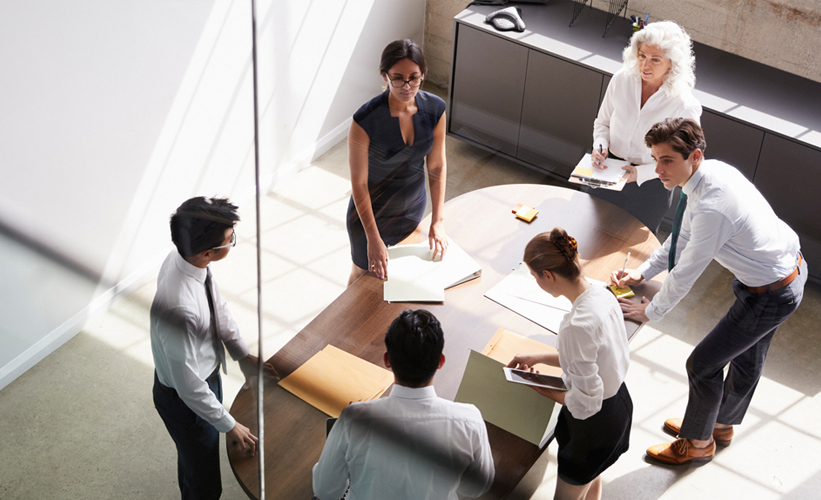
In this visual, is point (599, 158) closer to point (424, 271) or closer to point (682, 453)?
point (424, 271)

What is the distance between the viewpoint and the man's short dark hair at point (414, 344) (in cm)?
66

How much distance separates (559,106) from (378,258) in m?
0.47

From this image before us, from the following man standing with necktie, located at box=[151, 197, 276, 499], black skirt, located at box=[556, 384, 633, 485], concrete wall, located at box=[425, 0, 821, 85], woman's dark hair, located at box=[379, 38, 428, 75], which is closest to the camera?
man standing with necktie, located at box=[151, 197, 276, 499]

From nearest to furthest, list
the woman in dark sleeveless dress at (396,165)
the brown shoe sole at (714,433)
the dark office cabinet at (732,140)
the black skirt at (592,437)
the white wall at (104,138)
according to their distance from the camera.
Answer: the white wall at (104,138) < the woman in dark sleeveless dress at (396,165) < the black skirt at (592,437) < the dark office cabinet at (732,140) < the brown shoe sole at (714,433)

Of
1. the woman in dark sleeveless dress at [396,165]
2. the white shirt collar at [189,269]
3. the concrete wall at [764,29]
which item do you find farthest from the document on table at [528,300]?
the concrete wall at [764,29]

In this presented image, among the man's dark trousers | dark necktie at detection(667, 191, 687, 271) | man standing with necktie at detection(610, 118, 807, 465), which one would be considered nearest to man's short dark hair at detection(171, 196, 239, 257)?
man standing with necktie at detection(610, 118, 807, 465)

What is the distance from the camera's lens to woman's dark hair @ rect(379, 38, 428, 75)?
70 centimetres

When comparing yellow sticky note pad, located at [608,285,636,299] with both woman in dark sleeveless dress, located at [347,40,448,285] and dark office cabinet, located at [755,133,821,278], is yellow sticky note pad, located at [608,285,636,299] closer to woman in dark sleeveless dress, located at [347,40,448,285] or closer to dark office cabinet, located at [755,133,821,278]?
woman in dark sleeveless dress, located at [347,40,448,285]

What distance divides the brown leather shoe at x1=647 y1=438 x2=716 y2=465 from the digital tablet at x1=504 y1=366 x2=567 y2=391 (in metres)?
0.80

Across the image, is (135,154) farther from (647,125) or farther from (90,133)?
(647,125)

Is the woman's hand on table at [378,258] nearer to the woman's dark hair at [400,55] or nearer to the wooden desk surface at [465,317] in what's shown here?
the wooden desk surface at [465,317]

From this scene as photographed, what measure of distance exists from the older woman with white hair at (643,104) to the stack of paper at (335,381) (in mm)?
566

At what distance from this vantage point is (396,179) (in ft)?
3.32

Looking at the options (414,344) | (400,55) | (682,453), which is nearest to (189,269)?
(414,344)
